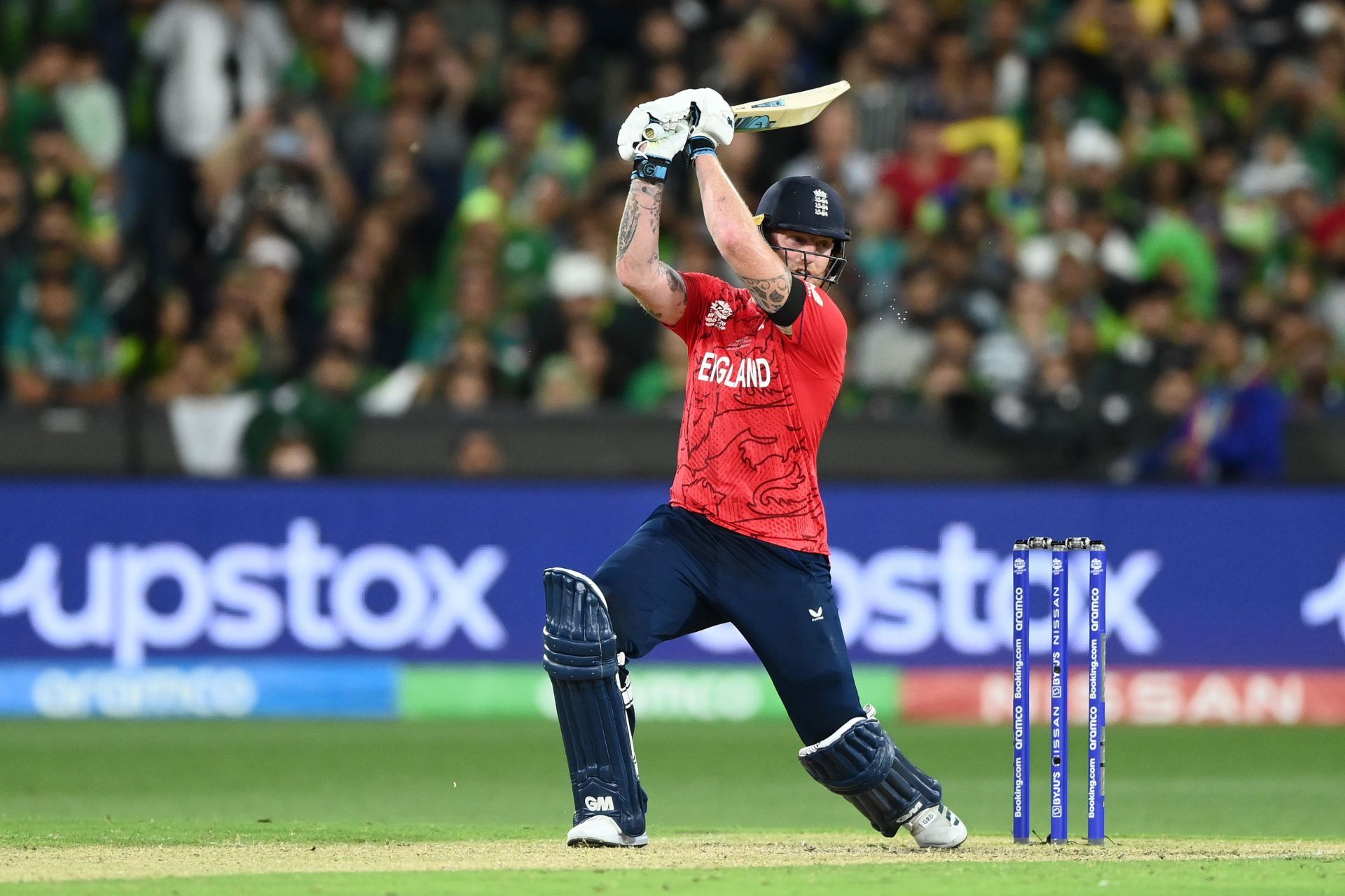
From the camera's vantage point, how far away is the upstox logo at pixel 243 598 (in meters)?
11.7

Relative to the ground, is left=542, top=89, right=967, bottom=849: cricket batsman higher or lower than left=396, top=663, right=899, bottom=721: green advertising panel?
higher

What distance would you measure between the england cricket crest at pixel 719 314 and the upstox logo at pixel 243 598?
5.58 meters

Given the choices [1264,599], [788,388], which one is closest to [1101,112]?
[1264,599]

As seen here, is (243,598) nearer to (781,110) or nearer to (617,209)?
(617,209)

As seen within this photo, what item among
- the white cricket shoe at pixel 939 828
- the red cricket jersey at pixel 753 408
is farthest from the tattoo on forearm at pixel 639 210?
the white cricket shoe at pixel 939 828

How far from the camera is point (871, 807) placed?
666 centimetres

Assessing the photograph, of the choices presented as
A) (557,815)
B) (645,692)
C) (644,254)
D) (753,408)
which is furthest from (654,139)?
(645,692)

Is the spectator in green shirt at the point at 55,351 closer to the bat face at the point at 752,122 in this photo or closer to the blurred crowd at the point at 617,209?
the blurred crowd at the point at 617,209

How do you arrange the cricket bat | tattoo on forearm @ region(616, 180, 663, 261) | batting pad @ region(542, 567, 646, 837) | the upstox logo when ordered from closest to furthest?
batting pad @ region(542, 567, 646, 837)
tattoo on forearm @ region(616, 180, 663, 261)
the cricket bat
the upstox logo

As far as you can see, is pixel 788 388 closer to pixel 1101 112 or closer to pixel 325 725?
pixel 325 725

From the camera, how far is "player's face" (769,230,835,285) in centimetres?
667

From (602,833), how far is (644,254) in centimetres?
171

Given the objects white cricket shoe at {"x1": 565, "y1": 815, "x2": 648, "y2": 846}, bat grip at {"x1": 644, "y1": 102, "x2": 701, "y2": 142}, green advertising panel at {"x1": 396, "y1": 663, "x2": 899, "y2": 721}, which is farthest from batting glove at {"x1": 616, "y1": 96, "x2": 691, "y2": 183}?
green advertising panel at {"x1": 396, "y1": 663, "x2": 899, "y2": 721}

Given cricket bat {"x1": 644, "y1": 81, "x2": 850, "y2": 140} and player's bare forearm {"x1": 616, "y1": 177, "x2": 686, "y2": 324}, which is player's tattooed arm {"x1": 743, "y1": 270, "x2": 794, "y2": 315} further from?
cricket bat {"x1": 644, "y1": 81, "x2": 850, "y2": 140}
